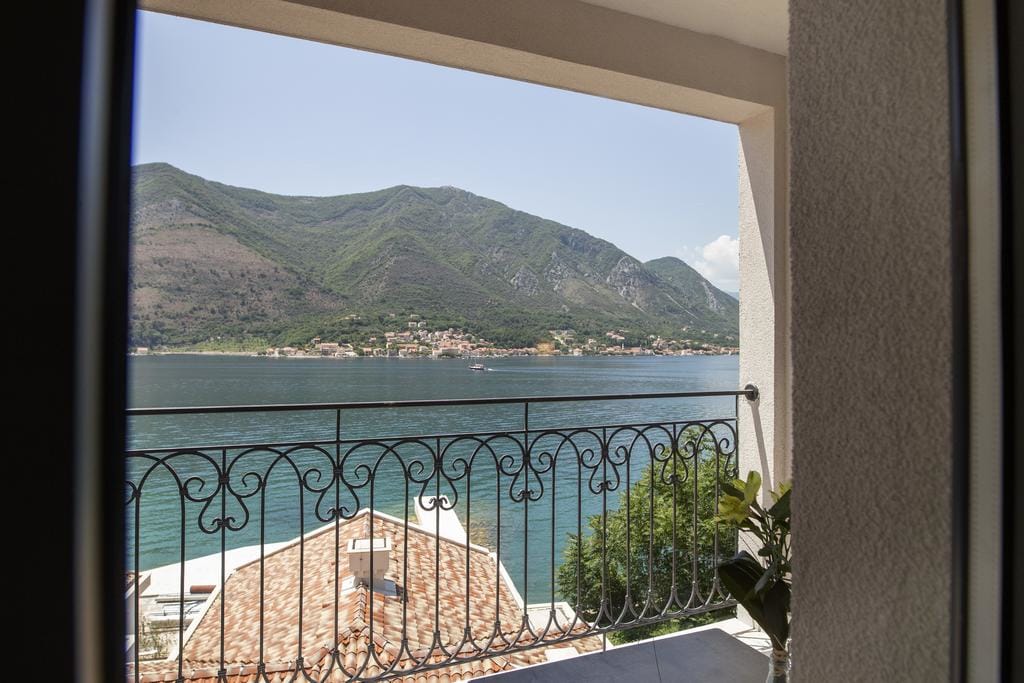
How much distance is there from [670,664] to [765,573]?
0.96 metres

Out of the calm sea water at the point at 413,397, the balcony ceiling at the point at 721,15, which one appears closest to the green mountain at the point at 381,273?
the calm sea water at the point at 413,397

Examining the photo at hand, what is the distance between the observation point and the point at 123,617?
30 cm

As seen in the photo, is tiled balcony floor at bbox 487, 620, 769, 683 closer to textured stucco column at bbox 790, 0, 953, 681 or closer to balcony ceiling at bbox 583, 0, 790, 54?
textured stucco column at bbox 790, 0, 953, 681

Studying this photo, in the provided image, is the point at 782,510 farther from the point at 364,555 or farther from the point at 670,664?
the point at 364,555

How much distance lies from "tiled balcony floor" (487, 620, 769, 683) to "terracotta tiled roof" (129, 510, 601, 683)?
0.99ft

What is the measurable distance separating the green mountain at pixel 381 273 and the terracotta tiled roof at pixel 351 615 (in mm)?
13495

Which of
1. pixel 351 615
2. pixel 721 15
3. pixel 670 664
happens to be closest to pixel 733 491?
pixel 670 664

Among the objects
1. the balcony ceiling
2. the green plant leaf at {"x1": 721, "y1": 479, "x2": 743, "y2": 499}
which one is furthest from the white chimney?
the balcony ceiling

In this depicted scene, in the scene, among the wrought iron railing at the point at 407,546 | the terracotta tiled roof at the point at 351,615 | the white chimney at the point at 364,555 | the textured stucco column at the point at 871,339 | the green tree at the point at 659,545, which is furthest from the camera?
the green tree at the point at 659,545

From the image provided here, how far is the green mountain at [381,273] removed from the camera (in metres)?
17.7

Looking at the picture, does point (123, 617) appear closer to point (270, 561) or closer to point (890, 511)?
point (890, 511)

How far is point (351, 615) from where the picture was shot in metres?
3.11

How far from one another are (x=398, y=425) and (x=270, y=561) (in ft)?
32.6

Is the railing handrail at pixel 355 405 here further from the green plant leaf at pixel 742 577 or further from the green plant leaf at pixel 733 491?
the green plant leaf at pixel 742 577
